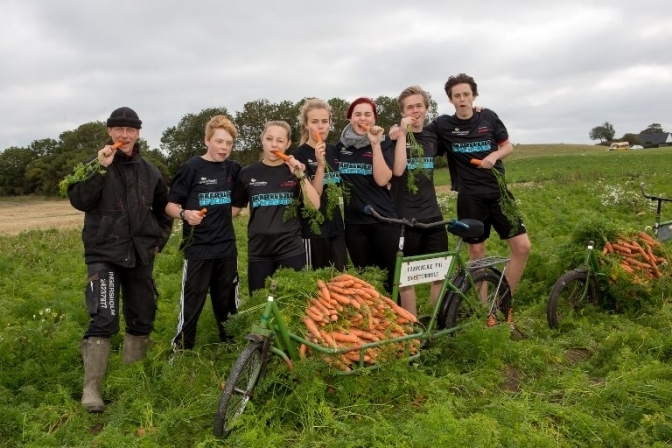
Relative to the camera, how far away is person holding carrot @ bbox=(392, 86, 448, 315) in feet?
17.7

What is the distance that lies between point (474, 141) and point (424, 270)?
1.70m

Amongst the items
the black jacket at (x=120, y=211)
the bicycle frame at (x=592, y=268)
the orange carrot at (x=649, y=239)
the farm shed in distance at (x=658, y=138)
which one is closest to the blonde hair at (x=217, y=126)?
the black jacket at (x=120, y=211)

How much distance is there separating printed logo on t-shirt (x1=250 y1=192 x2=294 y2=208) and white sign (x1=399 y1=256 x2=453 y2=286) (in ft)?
3.89

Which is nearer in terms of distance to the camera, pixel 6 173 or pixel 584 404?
pixel 584 404

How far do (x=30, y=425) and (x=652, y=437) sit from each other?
4262 mm

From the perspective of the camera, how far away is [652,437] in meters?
3.60

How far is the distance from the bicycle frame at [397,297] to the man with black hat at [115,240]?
57.4 inches

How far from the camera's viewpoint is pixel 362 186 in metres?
5.39

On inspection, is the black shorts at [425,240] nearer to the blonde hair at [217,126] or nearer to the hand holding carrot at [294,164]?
the hand holding carrot at [294,164]

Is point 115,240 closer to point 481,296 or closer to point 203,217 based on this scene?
point 203,217

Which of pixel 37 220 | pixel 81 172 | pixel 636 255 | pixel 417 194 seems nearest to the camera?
pixel 81 172

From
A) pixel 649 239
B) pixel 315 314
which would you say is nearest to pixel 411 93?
pixel 315 314

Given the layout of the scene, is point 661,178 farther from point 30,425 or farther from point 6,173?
point 6,173

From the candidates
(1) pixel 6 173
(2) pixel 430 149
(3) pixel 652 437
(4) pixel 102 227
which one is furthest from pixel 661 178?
(1) pixel 6 173
